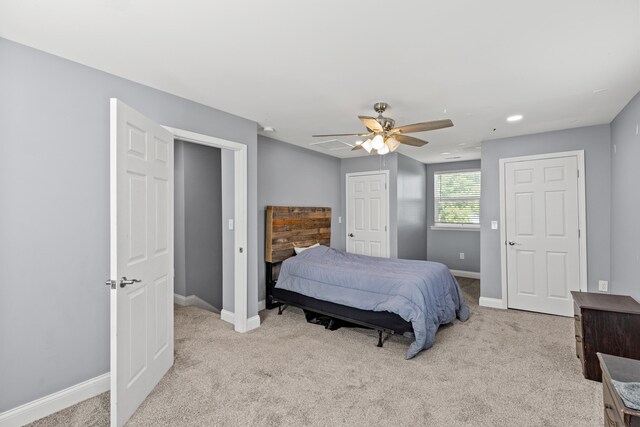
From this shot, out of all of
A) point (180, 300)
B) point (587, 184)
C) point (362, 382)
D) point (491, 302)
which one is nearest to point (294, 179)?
point (180, 300)

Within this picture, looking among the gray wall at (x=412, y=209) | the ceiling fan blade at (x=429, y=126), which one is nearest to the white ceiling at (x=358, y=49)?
the ceiling fan blade at (x=429, y=126)

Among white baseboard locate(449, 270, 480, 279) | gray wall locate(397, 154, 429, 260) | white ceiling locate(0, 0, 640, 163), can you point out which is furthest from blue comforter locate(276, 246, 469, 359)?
white baseboard locate(449, 270, 480, 279)

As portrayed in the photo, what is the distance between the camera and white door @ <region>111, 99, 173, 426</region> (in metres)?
1.88

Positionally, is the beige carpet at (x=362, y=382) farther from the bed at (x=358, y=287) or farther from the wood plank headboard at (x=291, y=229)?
the wood plank headboard at (x=291, y=229)

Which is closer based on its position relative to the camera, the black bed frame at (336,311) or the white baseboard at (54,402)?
the white baseboard at (54,402)

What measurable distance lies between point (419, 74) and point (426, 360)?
95.7 inches

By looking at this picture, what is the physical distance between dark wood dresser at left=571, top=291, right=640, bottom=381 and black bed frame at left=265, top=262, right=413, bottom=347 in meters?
1.33

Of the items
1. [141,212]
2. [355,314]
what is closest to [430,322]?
[355,314]

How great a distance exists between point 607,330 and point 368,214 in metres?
3.62

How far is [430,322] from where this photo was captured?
3014mm

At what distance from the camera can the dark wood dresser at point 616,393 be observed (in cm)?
103

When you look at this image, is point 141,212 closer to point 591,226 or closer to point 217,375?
point 217,375

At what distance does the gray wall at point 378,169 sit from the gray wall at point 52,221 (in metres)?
3.94

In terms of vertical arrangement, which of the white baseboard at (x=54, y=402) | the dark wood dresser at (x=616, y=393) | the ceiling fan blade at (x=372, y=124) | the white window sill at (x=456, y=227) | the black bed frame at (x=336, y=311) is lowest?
the white baseboard at (x=54, y=402)
